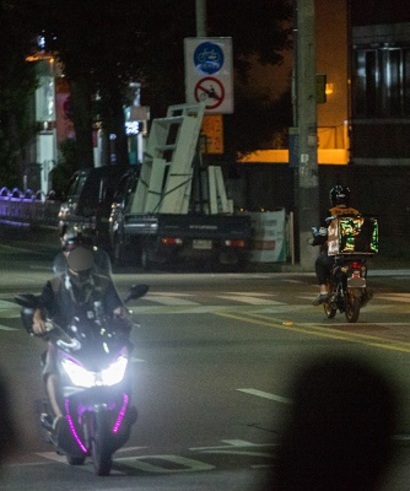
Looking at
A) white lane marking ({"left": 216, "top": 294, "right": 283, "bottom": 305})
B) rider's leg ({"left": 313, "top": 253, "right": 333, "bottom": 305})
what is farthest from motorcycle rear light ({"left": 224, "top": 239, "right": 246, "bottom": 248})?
rider's leg ({"left": 313, "top": 253, "right": 333, "bottom": 305})

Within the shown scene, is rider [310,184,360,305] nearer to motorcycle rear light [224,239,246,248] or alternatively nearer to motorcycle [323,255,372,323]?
motorcycle [323,255,372,323]

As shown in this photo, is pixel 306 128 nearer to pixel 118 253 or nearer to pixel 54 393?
pixel 118 253

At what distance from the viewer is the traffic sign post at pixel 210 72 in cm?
3366

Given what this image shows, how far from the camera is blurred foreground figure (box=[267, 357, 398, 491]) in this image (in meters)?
10.3

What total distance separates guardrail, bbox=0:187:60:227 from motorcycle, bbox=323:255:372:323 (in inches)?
940

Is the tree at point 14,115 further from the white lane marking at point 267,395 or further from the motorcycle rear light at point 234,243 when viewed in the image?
the white lane marking at point 267,395

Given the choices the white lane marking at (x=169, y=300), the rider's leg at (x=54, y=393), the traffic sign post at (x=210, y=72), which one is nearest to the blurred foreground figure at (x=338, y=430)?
the rider's leg at (x=54, y=393)

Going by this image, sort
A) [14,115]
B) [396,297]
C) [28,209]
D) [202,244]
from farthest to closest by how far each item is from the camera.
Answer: [14,115] < [28,209] < [202,244] < [396,297]

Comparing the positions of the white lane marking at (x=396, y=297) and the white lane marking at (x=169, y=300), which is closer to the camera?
the white lane marking at (x=169, y=300)

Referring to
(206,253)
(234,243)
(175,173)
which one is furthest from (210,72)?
(234,243)

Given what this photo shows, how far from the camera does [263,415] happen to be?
42.8 ft

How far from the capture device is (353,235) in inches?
796

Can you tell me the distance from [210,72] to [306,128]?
3978mm

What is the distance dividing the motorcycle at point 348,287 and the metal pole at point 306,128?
32.6 ft
